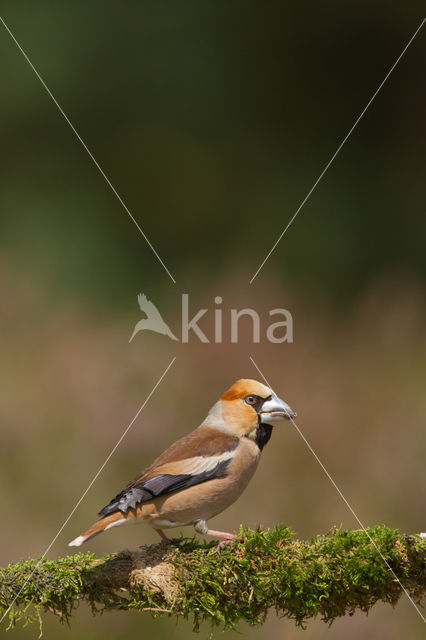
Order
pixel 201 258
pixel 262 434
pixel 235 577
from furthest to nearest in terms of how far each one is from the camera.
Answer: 1. pixel 201 258
2. pixel 262 434
3. pixel 235 577

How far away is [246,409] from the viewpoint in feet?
9.65

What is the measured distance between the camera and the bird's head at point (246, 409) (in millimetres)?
2889

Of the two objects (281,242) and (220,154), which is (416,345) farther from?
(220,154)

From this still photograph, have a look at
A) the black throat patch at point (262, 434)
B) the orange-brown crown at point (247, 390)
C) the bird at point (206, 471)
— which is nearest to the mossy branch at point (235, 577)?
the bird at point (206, 471)

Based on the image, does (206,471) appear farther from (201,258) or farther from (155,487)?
(201,258)

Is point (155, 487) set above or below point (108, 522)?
above

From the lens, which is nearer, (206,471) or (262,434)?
(206,471)

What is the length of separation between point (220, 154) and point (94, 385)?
17.1 ft

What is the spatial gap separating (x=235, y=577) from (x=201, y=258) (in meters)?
5.62

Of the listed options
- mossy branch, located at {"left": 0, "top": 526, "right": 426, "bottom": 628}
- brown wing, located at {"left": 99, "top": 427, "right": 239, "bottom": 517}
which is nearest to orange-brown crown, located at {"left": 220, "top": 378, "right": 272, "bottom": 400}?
brown wing, located at {"left": 99, "top": 427, "right": 239, "bottom": 517}

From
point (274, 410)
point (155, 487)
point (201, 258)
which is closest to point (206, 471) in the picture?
point (155, 487)

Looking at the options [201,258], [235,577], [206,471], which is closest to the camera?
[235,577]

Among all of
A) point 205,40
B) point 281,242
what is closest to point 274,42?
point 205,40

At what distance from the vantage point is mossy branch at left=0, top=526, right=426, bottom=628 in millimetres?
2758
